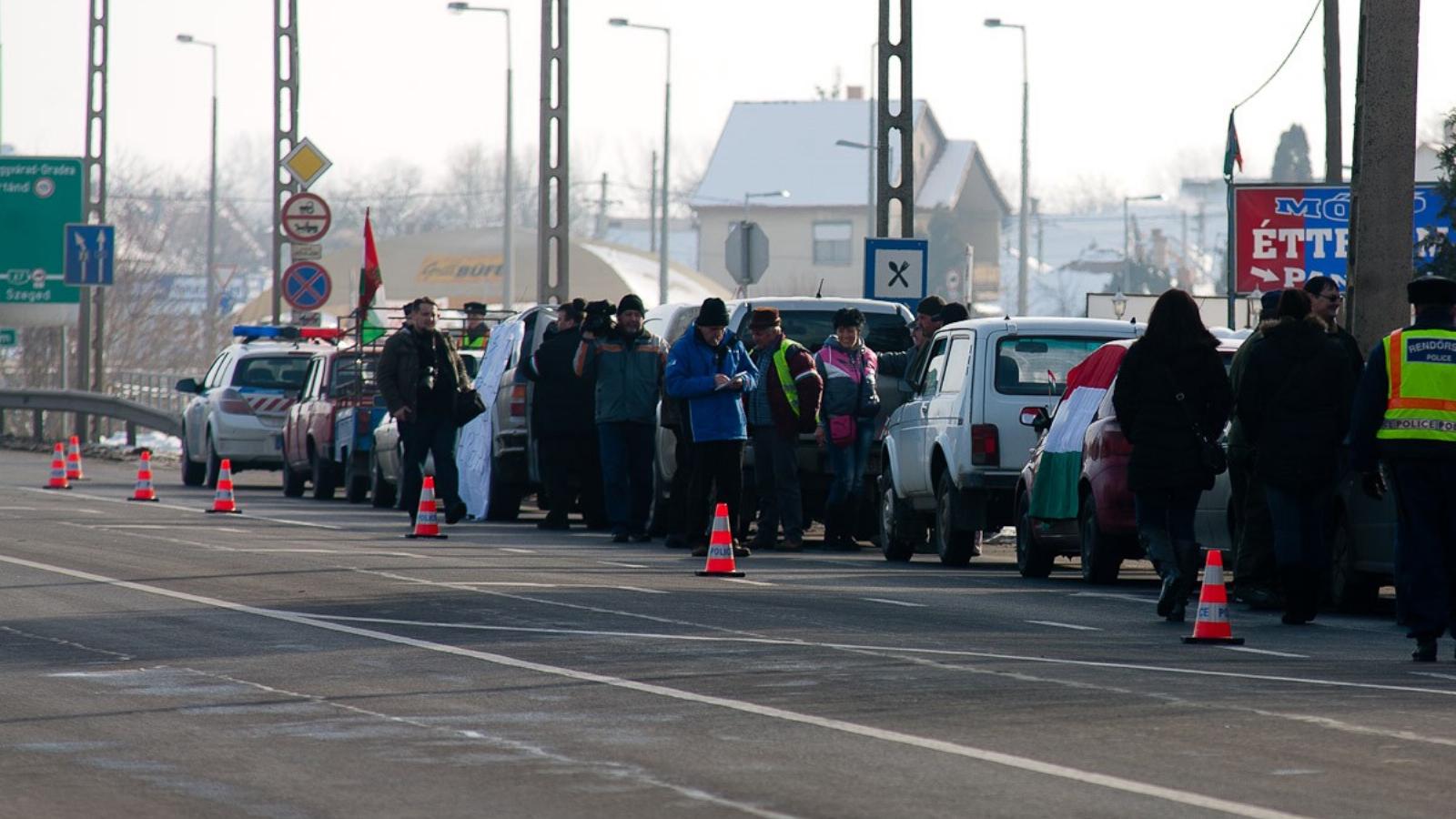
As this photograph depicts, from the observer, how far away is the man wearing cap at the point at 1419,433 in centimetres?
1270

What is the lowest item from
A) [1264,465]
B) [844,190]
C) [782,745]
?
[782,745]

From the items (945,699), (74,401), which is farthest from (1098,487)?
(74,401)

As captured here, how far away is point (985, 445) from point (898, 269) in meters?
10.1

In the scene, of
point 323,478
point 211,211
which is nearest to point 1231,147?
point 323,478

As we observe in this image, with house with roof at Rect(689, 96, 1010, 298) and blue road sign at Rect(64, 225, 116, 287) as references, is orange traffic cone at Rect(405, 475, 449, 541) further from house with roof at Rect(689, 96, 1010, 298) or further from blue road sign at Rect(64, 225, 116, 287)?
house with roof at Rect(689, 96, 1010, 298)

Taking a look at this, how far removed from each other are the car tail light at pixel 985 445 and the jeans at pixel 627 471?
332cm

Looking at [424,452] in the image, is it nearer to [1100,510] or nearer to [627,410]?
[627,410]

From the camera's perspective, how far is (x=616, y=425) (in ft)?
68.5

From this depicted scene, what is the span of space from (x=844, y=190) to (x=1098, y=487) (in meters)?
101

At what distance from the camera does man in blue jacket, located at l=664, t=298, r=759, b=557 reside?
758 inches

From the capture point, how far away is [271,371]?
106 ft

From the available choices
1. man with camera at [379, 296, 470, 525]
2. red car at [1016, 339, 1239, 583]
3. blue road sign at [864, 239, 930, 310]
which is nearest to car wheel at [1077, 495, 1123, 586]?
red car at [1016, 339, 1239, 583]

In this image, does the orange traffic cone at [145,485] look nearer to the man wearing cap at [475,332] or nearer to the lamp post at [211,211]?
the man wearing cap at [475,332]

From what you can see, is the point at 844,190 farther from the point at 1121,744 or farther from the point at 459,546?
the point at 1121,744
